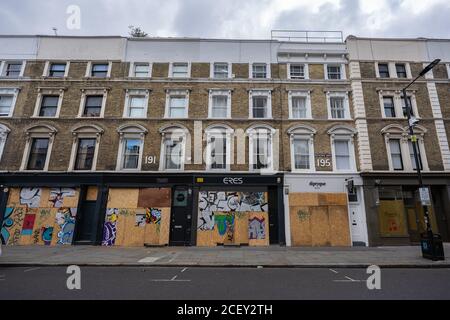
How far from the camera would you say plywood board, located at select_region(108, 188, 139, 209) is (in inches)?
578

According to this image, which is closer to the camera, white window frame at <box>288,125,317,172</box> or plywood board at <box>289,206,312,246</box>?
plywood board at <box>289,206,312,246</box>

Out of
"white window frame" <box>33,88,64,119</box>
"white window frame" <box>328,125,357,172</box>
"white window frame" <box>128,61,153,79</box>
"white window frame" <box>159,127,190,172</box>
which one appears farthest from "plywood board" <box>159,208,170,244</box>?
"white window frame" <box>328,125,357,172</box>

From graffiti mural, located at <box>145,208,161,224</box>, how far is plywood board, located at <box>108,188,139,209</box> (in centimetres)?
96

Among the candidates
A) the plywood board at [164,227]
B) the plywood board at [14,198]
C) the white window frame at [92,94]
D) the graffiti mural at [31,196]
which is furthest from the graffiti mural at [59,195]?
the plywood board at [164,227]

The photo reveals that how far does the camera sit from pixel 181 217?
14648mm

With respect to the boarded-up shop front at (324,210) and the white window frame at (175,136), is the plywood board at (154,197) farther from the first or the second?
the boarded-up shop front at (324,210)

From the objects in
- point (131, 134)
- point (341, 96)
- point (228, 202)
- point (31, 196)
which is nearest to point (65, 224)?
point (31, 196)

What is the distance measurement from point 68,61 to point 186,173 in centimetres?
1280

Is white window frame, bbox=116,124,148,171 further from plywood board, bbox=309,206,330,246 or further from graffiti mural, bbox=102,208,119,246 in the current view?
plywood board, bbox=309,206,330,246

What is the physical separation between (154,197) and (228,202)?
487 centimetres

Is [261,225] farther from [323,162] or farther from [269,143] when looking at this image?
[323,162]

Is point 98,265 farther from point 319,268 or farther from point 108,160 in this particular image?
point 319,268
